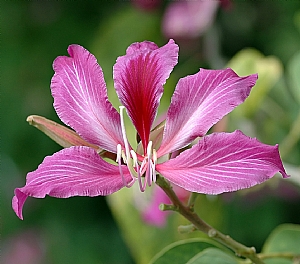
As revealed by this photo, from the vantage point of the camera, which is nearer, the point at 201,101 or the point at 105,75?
the point at 201,101

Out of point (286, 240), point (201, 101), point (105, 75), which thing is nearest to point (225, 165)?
point (201, 101)

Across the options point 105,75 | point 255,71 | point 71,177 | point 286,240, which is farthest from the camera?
point 105,75

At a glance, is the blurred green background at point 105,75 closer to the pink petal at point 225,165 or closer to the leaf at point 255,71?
the leaf at point 255,71

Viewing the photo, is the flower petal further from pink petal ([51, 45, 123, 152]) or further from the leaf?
the leaf

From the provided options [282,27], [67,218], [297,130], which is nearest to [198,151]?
[297,130]

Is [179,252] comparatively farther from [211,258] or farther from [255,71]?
[255,71]

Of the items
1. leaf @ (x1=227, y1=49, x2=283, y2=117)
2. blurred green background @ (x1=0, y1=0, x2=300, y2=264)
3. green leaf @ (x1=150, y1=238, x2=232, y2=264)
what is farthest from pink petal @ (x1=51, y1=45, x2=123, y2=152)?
blurred green background @ (x1=0, y1=0, x2=300, y2=264)

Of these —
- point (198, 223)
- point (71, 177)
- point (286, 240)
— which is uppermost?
point (71, 177)
